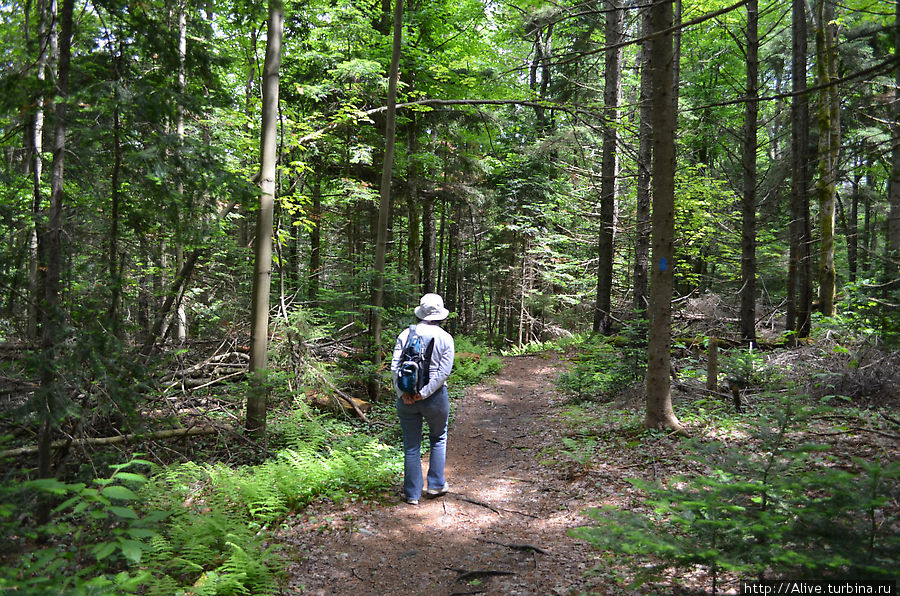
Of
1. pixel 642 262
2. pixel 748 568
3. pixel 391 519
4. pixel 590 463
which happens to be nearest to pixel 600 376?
pixel 642 262

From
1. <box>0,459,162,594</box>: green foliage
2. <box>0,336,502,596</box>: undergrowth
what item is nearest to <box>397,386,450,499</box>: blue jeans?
<box>0,336,502,596</box>: undergrowth

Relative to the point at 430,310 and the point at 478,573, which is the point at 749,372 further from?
the point at 478,573

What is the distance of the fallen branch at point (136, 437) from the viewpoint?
5180 mm

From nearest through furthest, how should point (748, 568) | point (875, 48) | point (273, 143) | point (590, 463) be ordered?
point (748, 568), point (590, 463), point (273, 143), point (875, 48)

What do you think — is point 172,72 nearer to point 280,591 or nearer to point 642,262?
point 280,591

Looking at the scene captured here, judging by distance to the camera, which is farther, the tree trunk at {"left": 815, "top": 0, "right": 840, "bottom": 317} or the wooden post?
the tree trunk at {"left": 815, "top": 0, "right": 840, "bottom": 317}

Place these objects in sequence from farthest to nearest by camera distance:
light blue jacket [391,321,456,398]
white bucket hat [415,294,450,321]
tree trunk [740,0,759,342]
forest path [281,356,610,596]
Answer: tree trunk [740,0,759,342] < white bucket hat [415,294,450,321] < light blue jacket [391,321,456,398] < forest path [281,356,610,596]

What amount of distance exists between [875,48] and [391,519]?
2233 centimetres

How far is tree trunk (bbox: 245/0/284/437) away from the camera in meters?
7.13

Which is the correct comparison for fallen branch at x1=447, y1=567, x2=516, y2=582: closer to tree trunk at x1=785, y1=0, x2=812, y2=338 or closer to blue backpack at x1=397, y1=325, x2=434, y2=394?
blue backpack at x1=397, y1=325, x2=434, y2=394

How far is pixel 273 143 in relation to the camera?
23.7 feet

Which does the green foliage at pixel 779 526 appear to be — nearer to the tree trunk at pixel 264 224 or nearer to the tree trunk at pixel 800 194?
the tree trunk at pixel 264 224

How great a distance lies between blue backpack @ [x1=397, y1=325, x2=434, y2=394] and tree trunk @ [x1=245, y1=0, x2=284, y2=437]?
277cm

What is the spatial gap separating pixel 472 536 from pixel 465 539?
0.09 m
